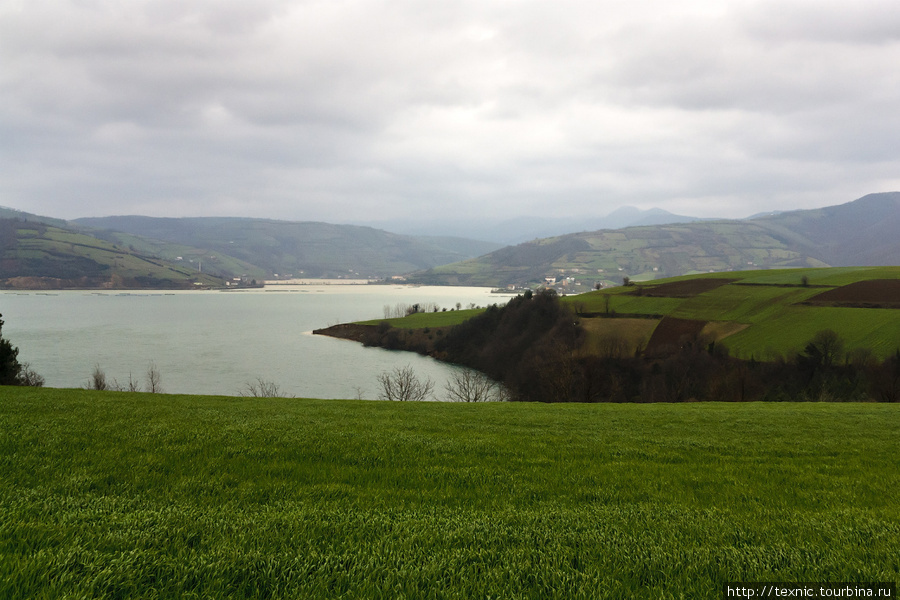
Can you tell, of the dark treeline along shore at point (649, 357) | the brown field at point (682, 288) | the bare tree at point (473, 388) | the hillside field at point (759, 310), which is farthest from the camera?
the brown field at point (682, 288)

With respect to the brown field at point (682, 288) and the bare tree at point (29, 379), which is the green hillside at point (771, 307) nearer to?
the brown field at point (682, 288)

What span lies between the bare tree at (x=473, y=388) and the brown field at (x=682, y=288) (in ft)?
148

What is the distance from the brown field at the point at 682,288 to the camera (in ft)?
332

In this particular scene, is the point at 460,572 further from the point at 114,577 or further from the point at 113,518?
the point at 113,518

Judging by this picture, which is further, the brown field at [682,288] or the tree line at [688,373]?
the brown field at [682,288]

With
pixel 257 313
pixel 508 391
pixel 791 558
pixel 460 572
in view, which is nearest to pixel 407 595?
pixel 460 572

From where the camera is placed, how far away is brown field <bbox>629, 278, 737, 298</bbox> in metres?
101

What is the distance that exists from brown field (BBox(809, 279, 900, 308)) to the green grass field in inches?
3373

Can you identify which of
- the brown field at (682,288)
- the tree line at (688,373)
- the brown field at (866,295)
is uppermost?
the brown field at (682,288)

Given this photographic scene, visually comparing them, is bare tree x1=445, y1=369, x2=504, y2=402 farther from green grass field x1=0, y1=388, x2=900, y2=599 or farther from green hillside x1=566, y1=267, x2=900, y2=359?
green grass field x1=0, y1=388, x2=900, y2=599

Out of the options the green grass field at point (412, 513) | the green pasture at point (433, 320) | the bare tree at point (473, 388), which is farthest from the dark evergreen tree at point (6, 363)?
the green pasture at point (433, 320)

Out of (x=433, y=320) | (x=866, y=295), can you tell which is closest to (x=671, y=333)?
(x=866, y=295)

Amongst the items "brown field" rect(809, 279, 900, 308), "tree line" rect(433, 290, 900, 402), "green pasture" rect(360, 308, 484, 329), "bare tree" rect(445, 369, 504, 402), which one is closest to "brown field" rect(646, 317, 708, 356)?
"tree line" rect(433, 290, 900, 402)

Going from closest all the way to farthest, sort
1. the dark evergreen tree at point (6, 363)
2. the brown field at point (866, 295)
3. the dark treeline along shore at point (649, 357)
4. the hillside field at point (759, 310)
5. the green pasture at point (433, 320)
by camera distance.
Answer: the dark evergreen tree at point (6, 363) < the dark treeline along shore at point (649, 357) < the hillside field at point (759, 310) < the brown field at point (866, 295) < the green pasture at point (433, 320)
